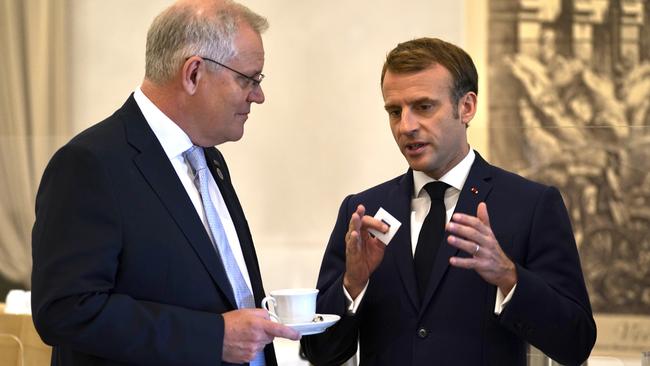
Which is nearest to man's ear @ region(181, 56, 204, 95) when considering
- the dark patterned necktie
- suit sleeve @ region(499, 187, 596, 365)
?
the dark patterned necktie

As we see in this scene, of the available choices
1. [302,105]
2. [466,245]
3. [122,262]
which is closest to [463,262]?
[466,245]

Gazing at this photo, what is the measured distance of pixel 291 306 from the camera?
6.70 ft

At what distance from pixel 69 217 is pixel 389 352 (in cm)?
84

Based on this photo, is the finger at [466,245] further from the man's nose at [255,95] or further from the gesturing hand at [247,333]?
the man's nose at [255,95]

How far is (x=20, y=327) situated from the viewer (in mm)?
3477

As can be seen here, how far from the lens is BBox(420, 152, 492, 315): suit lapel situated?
2.23 m

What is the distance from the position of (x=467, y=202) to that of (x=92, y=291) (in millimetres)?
948

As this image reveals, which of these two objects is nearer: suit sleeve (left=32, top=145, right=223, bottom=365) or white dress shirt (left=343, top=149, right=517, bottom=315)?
suit sleeve (left=32, top=145, right=223, bottom=365)

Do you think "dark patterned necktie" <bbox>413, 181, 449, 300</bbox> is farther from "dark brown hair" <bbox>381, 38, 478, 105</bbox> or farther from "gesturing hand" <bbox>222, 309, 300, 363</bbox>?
"gesturing hand" <bbox>222, 309, 300, 363</bbox>

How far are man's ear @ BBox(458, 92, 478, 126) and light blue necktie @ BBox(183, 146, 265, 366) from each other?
69 centimetres

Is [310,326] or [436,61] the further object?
[436,61]

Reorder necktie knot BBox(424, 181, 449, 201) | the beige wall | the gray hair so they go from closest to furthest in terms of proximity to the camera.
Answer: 1. the gray hair
2. necktie knot BBox(424, 181, 449, 201)
3. the beige wall

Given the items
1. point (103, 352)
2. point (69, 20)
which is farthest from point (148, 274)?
point (69, 20)

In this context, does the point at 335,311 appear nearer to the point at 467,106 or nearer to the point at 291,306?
the point at 291,306
